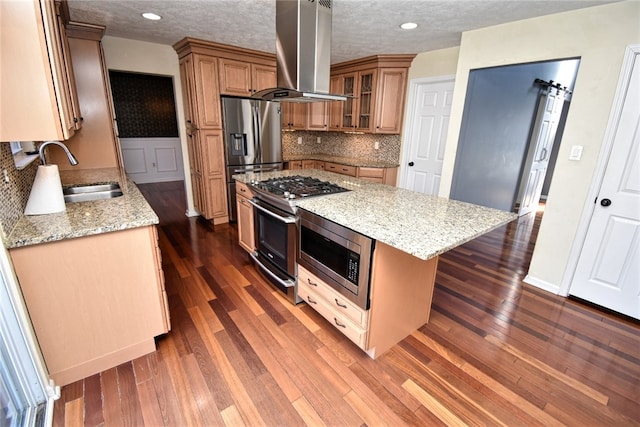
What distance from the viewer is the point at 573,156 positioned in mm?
2414

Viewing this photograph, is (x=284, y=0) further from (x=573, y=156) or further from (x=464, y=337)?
(x=464, y=337)

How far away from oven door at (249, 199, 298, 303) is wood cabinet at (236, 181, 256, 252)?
0.13 meters

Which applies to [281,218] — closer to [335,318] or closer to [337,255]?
[337,255]

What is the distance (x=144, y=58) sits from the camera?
3.72 metres

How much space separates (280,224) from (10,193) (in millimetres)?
1554

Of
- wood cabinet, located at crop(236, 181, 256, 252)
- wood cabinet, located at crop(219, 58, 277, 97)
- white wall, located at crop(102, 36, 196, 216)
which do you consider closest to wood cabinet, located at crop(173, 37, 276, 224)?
wood cabinet, located at crop(219, 58, 277, 97)

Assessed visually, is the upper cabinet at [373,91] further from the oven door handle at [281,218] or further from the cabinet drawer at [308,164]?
the oven door handle at [281,218]

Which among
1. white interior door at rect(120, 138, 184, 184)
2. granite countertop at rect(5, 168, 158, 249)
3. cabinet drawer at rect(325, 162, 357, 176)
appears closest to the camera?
granite countertop at rect(5, 168, 158, 249)

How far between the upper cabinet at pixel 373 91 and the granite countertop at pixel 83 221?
3.09 meters

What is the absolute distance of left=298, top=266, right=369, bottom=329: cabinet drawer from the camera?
1.77 metres

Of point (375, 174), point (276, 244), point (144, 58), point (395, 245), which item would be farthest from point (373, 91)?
point (395, 245)

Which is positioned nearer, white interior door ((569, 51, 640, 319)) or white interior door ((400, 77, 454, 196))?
white interior door ((569, 51, 640, 319))

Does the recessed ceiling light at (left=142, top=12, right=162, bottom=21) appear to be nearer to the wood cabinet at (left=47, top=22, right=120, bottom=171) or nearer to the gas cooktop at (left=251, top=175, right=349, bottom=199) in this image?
the wood cabinet at (left=47, top=22, right=120, bottom=171)

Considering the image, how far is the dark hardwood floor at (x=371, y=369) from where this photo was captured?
149 centimetres
